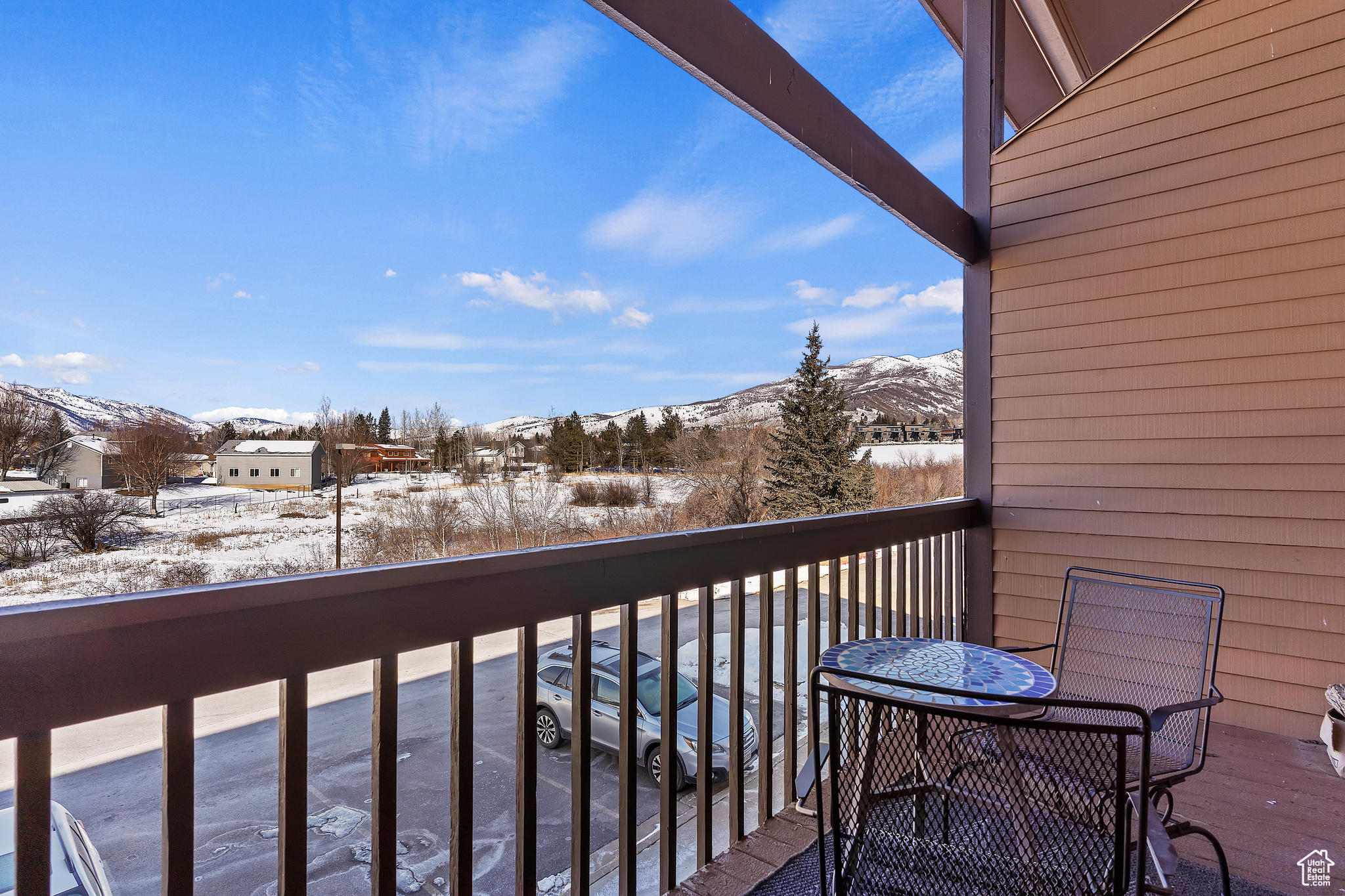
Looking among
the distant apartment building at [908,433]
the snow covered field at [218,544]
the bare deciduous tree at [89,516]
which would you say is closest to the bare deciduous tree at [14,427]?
the snow covered field at [218,544]

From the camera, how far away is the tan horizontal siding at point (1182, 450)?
2.45 meters

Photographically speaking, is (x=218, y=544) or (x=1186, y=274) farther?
(x=218, y=544)

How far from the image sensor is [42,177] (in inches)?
200

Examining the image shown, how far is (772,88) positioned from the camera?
1.83m

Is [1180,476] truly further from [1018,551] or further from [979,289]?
[979,289]

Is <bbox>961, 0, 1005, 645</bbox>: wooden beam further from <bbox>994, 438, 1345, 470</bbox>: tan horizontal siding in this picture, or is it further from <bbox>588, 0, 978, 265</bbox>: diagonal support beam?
<bbox>588, 0, 978, 265</bbox>: diagonal support beam

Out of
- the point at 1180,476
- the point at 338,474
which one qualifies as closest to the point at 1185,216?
the point at 1180,476

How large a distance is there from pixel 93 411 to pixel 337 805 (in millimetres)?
4517

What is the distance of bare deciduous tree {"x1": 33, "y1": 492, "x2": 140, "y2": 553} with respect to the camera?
399 centimetres

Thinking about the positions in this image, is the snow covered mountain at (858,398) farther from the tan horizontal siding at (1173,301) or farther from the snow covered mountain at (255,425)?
the snow covered mountain at (255,425)

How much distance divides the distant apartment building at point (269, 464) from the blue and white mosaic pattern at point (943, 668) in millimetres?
5797

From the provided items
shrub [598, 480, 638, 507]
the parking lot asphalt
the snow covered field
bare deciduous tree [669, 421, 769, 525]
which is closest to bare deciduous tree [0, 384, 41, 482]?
the snow covered field

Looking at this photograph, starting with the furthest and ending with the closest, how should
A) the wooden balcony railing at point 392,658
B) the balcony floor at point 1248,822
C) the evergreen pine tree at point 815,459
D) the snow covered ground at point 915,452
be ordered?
the evergreen pine tree at point 815,459 < the snow covered ground at point 915,452 < the balcony floor at point 1248,822 < the wooden balcony railing at point 392,658

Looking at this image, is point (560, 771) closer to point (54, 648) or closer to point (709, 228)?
point (54, 648)
